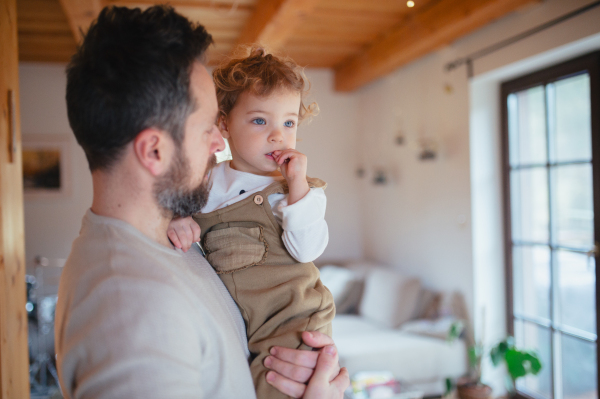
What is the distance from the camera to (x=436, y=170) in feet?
12.6

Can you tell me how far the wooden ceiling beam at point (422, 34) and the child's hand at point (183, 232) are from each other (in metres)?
2.42

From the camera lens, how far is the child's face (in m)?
1.13

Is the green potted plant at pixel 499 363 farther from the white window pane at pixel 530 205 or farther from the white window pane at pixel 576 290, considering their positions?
the white window pane at pixel 530 205

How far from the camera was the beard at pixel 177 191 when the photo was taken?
0.85 metres

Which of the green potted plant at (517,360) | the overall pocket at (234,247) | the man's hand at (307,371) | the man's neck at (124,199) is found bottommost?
the green potted plant at (517,360)

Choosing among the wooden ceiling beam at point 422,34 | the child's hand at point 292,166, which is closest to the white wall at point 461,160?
the wooden ceiling beam at point 422,34

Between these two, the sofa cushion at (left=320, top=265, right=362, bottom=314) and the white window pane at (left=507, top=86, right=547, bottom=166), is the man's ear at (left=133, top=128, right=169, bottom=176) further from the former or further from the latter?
the sofa cushion at (left=320, top=265, right=362, bottom=314)

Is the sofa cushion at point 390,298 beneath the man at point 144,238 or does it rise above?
beneath

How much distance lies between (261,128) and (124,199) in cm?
41

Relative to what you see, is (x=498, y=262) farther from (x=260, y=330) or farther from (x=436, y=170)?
(x=260, y=330)

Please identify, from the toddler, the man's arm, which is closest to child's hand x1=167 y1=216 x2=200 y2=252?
the toddler

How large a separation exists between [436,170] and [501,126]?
63 cm

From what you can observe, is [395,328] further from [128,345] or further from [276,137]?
[128,345]

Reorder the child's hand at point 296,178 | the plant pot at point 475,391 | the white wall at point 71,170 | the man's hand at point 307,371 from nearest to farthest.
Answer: the man's hand at point 307,371, the child's hand at point 296,178, the plant pot at point 475,391, the white wall at point 71,170
